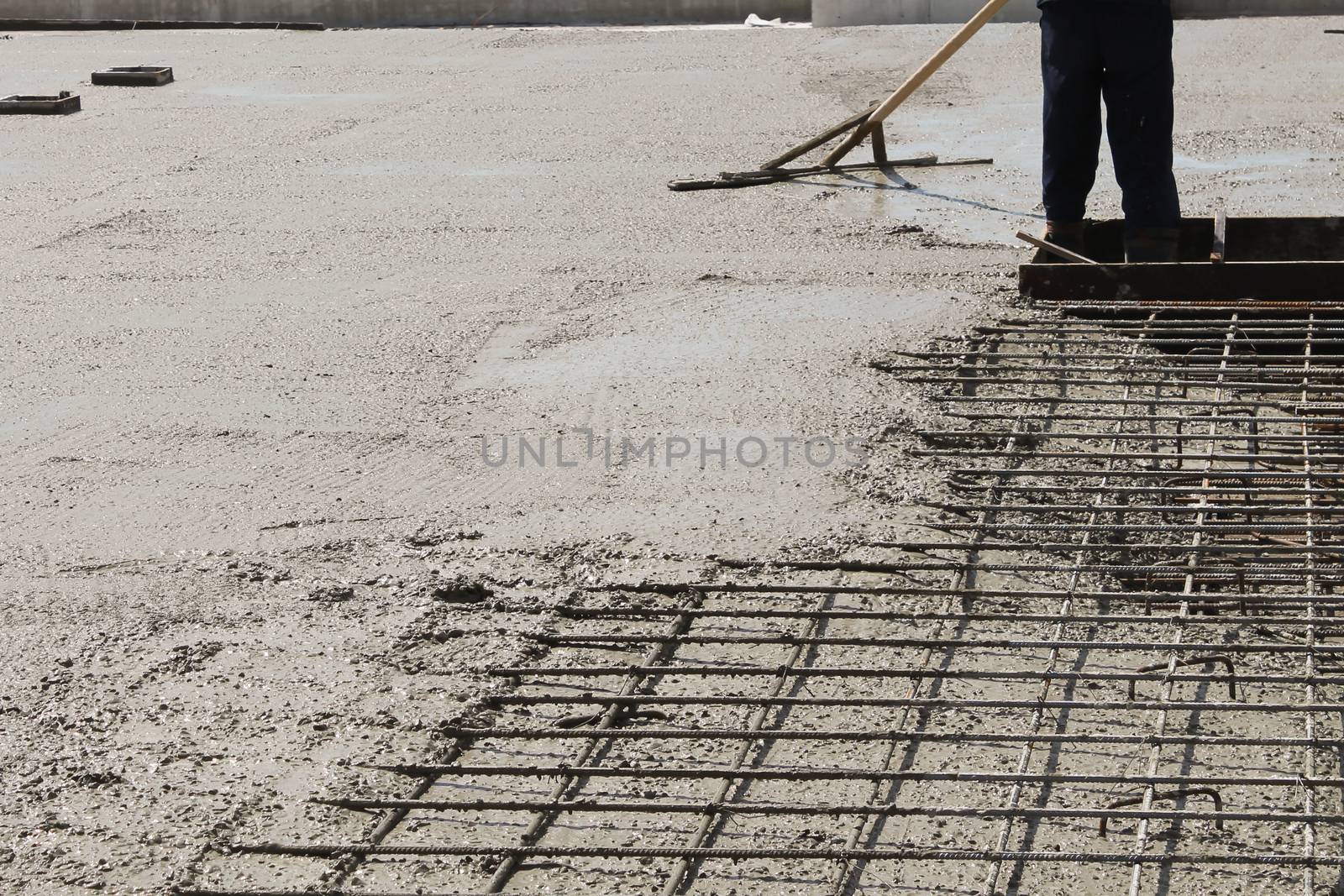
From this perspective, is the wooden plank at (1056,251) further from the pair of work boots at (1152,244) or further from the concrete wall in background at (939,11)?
the concrete wall in background at (939,11)

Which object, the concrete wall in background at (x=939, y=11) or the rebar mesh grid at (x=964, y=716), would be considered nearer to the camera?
the rebar mesh grid at (x=964, y=716)

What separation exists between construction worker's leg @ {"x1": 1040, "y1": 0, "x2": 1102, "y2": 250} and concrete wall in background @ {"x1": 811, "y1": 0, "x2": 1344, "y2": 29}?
31.5 feet

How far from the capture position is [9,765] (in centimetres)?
294

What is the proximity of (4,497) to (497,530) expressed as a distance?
1.48 metres

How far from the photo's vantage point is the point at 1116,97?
5.92 meters

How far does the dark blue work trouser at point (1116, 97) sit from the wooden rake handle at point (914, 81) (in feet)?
3.73

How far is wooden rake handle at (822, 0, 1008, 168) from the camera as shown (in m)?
7.39

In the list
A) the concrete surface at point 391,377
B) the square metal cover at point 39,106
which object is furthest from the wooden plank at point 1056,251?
the square metal cover at point 39,106

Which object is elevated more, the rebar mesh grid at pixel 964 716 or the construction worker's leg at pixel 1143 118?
the construction worker's leg at pixel 1143 118

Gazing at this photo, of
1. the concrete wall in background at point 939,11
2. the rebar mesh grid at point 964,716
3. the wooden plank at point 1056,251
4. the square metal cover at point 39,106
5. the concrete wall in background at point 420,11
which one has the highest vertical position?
the concrete wall in background at point 420,11

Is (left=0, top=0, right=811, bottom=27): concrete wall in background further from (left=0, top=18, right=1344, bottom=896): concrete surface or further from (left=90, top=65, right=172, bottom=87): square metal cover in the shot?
(left=0, top=18, right=1344, bottom=896): concrete surface

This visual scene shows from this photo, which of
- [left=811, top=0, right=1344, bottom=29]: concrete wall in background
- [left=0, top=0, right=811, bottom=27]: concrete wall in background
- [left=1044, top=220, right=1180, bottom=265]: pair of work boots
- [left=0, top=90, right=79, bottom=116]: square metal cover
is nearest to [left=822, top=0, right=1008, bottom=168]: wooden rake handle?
[left=1044, top=220, right=1180, bottom=265]: pair of work boots

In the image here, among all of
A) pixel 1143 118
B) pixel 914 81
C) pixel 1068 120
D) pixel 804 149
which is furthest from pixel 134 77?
pixel 1143 118

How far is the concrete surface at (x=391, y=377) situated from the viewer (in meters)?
3.11
